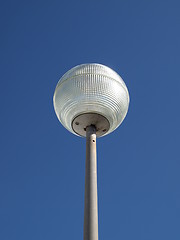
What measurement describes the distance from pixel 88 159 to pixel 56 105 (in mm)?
1475

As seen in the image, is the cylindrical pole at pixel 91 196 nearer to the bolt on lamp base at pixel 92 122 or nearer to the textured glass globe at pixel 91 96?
the bolt on lamp base at pixel 92 122

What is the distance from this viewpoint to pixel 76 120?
653 cm

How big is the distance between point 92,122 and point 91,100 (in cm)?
42

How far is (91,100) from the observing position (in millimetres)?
6332

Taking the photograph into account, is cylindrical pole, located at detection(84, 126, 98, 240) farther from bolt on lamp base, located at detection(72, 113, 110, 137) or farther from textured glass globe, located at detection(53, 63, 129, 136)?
textured glass globe, located at detection(53, 63, 129, 136)

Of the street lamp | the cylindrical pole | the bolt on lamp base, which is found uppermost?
the street lamp

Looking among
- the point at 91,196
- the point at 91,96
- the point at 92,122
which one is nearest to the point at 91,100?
the point at 91,96

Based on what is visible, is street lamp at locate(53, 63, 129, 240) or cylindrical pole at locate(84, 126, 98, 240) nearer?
cylindrical pole at locate(84, 126, 98, 240)

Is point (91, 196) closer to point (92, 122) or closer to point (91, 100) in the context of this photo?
point (92, 122)

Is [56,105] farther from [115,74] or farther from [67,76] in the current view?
[115,74]

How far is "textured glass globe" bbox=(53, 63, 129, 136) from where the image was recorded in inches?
250

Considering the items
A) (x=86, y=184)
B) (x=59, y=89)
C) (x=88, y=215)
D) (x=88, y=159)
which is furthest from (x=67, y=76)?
(x=88, y=215)

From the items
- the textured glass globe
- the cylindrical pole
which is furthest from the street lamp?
the cylindrical pole

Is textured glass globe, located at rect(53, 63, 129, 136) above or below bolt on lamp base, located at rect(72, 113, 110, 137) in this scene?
above
